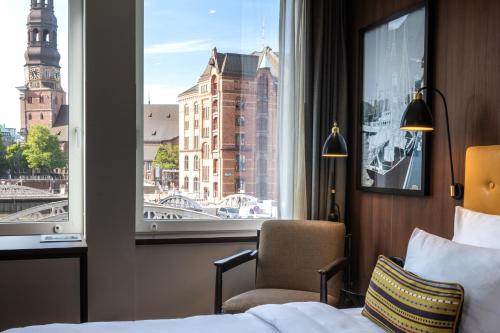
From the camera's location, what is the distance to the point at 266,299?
2.57 m

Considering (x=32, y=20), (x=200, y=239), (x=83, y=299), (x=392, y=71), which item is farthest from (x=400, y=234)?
(x=32, y=20)

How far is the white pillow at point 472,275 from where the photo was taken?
150cm

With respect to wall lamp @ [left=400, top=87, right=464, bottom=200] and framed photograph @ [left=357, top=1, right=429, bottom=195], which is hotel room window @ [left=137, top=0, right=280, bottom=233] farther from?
wall lamp @ [left=400, top=87, right=464, bottom=200]

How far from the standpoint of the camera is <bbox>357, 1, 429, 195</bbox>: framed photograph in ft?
8.39

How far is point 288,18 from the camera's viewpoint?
3.25m

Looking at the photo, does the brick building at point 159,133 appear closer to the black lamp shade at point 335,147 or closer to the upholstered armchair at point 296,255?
the upholstered armchair at point 296,255

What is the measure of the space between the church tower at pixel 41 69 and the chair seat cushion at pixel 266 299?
167 centimetres

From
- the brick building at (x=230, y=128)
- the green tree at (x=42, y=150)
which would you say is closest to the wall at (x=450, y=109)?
the brick building at (x=230, y=128)

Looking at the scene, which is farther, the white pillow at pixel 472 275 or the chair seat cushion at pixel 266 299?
the chair seat cushion at pixel 266 299

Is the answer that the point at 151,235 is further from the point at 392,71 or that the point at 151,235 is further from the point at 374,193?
the point at 392,71

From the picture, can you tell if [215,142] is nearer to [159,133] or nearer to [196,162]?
[196,162]

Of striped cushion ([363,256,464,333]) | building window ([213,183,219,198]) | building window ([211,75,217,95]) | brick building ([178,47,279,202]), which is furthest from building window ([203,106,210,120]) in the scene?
striped cushion ([363,256,464,333])

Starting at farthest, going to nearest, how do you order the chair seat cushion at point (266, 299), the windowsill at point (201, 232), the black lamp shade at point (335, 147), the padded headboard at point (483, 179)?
the windowsill at point (201, 232)
the black lamp shade at point (335, 147)
the chair seat cushion at point (266, 299)
the padded headboard at point (483, 179)

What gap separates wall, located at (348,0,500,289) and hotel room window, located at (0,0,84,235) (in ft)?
6.44
